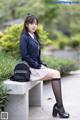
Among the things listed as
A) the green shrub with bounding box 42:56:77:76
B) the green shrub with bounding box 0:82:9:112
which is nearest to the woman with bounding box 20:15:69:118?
the green shrub with bounding box 0:82:9:112

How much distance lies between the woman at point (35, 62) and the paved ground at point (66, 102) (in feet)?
0.93

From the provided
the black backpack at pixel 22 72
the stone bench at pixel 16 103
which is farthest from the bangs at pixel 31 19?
the stone bench at pixel 16 103

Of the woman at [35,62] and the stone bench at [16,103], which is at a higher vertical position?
the woman at [35,62]

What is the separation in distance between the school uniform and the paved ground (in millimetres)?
809

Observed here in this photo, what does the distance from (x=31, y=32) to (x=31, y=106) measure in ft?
5.78

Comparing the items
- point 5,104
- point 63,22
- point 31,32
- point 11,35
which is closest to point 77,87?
point 11,35

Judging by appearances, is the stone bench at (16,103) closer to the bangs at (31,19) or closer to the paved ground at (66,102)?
the paved ground at (66,102)

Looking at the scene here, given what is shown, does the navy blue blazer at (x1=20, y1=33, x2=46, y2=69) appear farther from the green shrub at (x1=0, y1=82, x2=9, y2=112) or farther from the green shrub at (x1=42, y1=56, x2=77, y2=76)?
the green shrub at (x1=42, y1=56, x2=77, y2=76)

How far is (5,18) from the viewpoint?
63.8 ft

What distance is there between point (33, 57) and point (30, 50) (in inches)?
5.3

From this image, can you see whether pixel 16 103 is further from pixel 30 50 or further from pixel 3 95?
pixel 30 50

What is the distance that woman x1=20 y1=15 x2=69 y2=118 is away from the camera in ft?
23.3

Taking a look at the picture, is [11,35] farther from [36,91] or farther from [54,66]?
[36,91]

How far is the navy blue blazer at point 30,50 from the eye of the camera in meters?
7.17
